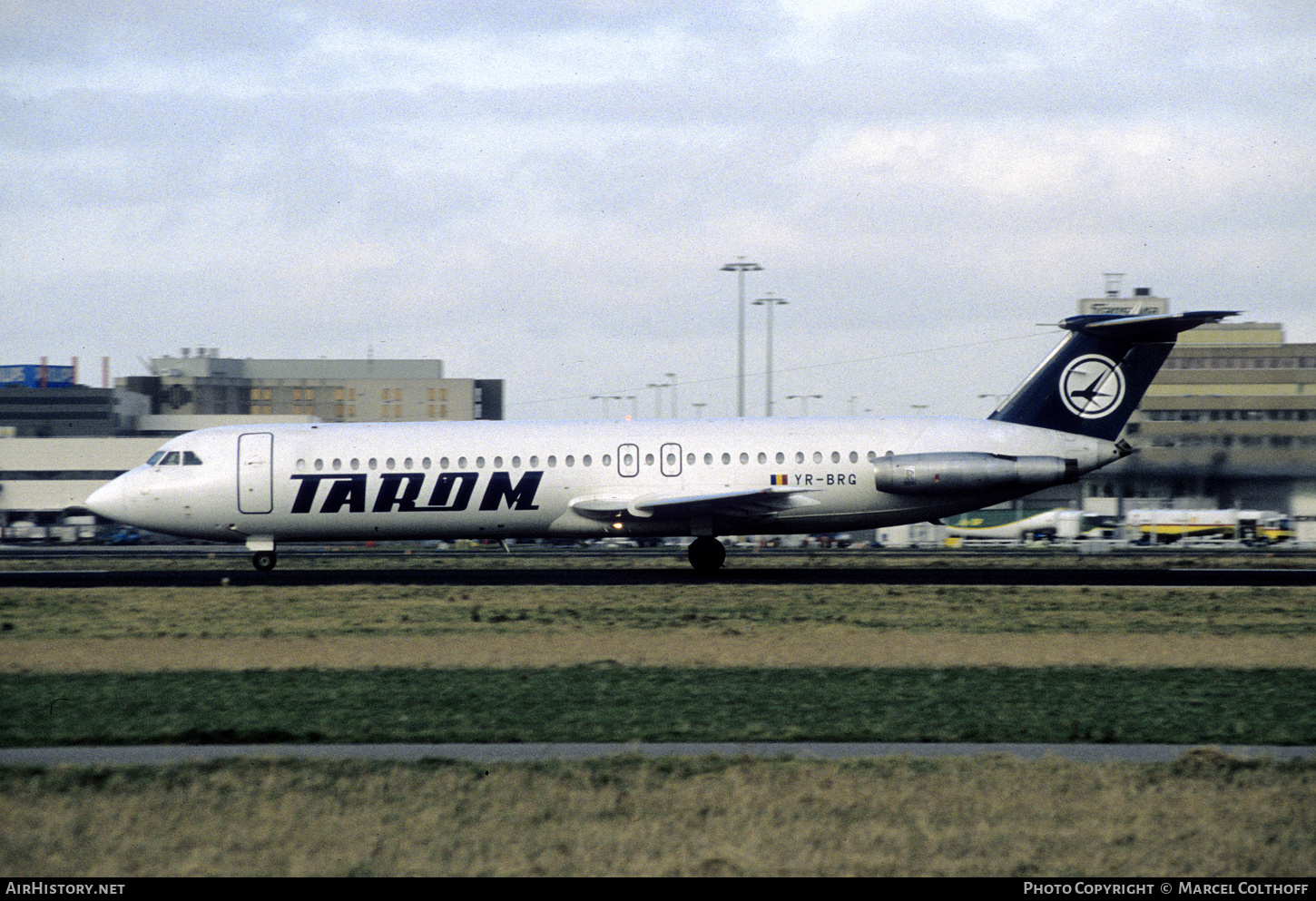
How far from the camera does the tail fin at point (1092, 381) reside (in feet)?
107

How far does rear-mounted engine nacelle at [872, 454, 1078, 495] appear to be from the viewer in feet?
103

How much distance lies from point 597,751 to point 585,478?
21121 millimetres

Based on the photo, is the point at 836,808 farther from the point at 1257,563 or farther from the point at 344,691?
the point at 1257,563

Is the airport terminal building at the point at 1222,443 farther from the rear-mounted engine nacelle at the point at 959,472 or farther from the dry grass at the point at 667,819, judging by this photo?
the dry grass at the point at 667,819

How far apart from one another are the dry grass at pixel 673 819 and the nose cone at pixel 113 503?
986 inches

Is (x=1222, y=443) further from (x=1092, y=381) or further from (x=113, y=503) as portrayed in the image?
(x=113, y=503)

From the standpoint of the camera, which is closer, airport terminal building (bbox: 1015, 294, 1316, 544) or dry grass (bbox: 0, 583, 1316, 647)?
dry grass (bbox: 0, 583, 1316, 647)

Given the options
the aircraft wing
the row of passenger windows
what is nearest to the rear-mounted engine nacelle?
the row of passenger windows

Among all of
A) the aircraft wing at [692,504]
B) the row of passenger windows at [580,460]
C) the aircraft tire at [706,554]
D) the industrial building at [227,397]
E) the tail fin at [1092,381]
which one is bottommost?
the aircraft tire at [706,554]

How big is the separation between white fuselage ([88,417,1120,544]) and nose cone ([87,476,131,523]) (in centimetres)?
82

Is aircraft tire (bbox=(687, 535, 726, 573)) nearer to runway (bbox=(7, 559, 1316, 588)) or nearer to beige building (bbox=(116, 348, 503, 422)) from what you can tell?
runway (bbox=(7, 559, 1316, 588))

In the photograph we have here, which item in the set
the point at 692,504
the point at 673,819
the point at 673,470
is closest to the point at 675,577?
the point at 692,504

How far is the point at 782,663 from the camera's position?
53.4 ft

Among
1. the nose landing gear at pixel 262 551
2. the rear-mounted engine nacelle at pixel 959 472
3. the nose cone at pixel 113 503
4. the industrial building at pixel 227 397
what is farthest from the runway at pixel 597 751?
the industrial building at pixel 227 397
